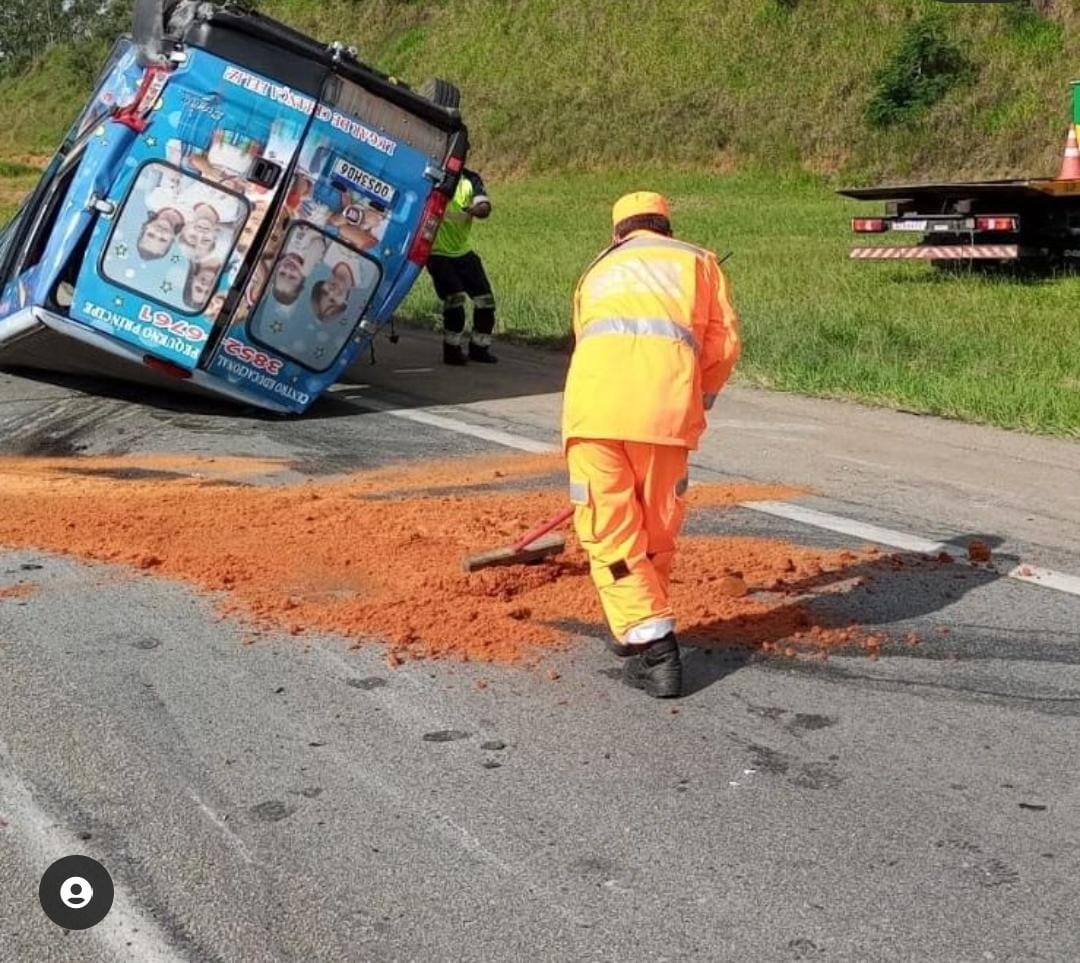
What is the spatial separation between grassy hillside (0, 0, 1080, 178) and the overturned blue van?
23479mm

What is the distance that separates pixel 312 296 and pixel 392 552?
3.64 meters

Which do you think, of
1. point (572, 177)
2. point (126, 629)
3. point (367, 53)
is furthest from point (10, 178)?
point (126, 629)

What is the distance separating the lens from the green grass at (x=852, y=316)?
1017 cm

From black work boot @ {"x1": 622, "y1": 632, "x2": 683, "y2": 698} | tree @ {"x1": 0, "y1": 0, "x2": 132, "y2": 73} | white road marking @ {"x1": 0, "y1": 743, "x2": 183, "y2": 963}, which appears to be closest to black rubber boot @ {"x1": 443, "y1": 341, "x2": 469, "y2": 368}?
black work boot @ {"x1": 622, "y1": 632, "x2": 683, "y2": 698}

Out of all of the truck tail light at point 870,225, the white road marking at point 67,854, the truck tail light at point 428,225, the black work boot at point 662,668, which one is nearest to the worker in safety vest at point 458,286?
the truck tail light at point 428,225

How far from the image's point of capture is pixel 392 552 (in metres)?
6.14

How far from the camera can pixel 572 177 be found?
3784 centimetres

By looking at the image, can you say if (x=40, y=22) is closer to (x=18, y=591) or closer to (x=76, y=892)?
(x=18, y=591)

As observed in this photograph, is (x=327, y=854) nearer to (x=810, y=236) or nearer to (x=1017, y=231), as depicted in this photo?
(x=1017, y=231)

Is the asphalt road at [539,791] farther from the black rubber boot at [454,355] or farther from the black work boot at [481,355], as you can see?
the black work boot at [481,355]

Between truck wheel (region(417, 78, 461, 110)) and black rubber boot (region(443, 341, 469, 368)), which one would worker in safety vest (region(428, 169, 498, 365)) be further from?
truck wheel (region(417, 78, 461, 110))

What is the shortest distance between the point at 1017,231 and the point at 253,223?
1066 cm

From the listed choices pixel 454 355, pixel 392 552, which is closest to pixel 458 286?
pixel 454 355

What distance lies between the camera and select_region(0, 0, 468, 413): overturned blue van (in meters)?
8.97
